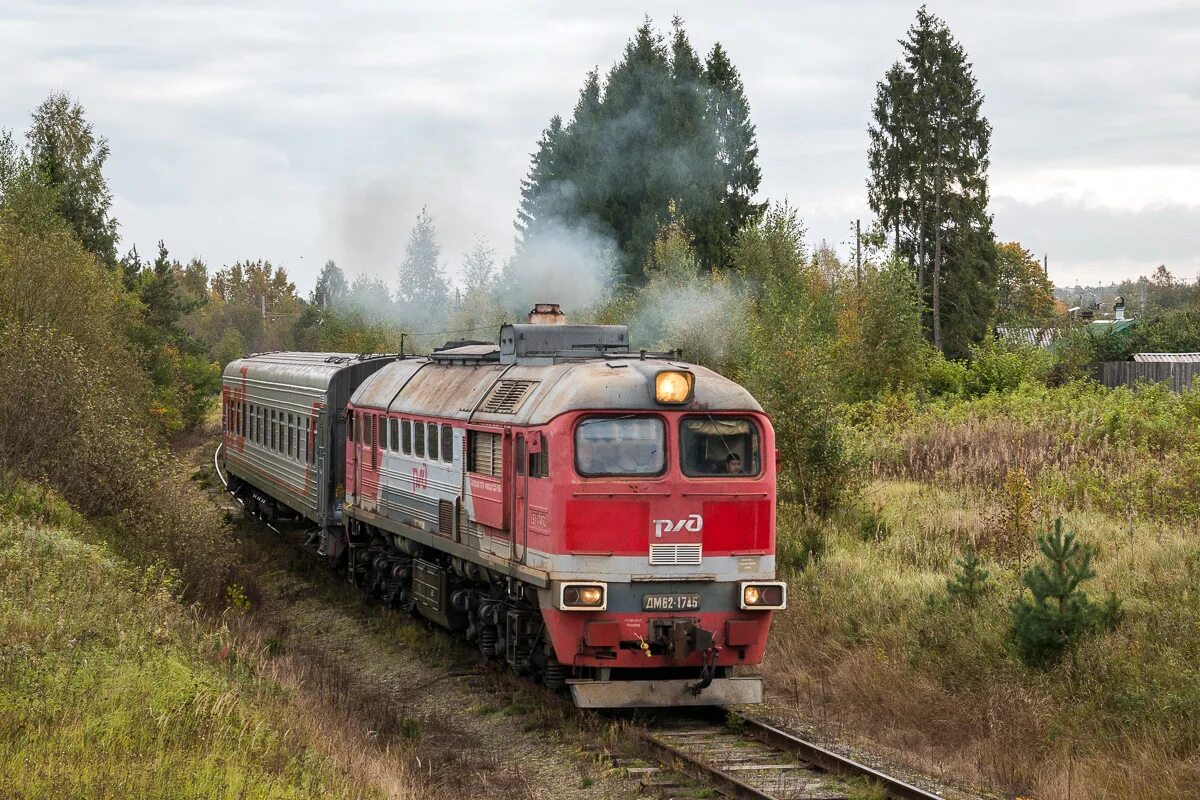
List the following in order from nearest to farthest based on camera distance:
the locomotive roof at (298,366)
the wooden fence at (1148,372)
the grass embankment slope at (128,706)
A: 1. the grass embankment slope at (128,706)
2. the locomotive roof at (298,366)
3. the wooden fence at (1148,372)

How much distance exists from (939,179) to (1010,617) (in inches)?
1417

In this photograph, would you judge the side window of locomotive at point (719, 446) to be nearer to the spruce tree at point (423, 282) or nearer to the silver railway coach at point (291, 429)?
the silver railway coach at point (291, 429)

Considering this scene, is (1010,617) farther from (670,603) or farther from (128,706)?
(128,706)

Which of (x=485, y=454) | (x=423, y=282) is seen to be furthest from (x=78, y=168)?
(x=485, y=454)

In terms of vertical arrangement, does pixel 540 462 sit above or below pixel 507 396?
below

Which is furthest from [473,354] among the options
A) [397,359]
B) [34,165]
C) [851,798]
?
[34,165]

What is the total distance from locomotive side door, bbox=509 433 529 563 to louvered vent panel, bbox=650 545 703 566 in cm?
130

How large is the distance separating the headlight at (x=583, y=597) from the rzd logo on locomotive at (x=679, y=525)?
713 mm

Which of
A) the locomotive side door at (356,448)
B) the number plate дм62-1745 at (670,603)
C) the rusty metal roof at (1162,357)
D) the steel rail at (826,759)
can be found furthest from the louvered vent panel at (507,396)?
the rusty metal roof at (1162,357)

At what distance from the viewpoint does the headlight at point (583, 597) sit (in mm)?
11500

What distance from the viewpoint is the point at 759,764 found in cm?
1071

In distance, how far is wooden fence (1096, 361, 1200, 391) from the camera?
33.2m

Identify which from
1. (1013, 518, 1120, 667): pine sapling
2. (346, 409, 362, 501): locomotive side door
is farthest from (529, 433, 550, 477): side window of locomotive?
(346, 409, 362, 501): locomotive side door

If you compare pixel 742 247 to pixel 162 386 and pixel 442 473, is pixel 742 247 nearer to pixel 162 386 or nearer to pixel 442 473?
pixel 162 386
